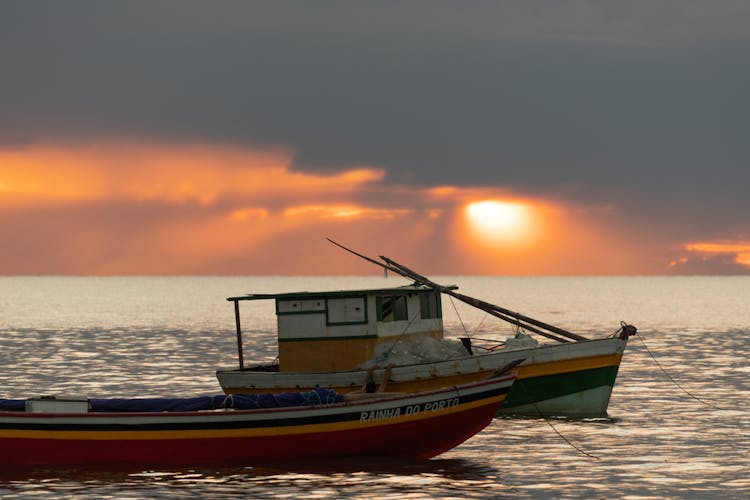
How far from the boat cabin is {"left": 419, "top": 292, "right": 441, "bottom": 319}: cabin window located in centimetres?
78

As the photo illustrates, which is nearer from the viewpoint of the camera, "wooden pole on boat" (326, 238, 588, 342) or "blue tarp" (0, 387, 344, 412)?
"blue tarp" (0, 387, 344, 412)

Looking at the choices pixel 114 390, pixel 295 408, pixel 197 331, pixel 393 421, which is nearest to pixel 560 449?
pixel 393 421

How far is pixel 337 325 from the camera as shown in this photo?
3478 centimetres

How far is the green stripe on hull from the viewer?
35781mm

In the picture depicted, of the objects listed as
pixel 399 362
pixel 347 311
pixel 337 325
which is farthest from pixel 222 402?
pixel 399 362

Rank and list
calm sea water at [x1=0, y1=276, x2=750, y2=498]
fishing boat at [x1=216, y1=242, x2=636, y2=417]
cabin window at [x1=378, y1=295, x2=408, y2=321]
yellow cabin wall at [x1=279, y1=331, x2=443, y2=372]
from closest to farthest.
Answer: calm sea water at [x1=0, y1=276, x2=750, y2=498], fishing boat at [x1=216, y1=242, x2=636, y2=417], yellow cabin wall at [x1=279, y1=331, x2=443, y2=372], cabin window at [x1=378, y1=295, x2=408, y2=321]

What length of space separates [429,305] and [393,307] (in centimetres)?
186

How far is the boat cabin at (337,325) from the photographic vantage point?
1361 inches

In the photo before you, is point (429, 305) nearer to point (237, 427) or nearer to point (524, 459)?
point (524, 459)

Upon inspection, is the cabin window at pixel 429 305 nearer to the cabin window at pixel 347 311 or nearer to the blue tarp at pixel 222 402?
the cabin window at pixel 347 311

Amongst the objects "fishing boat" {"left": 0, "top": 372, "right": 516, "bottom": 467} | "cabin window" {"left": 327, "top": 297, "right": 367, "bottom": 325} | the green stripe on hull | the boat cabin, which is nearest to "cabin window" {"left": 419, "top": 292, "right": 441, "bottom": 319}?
the boat cabin

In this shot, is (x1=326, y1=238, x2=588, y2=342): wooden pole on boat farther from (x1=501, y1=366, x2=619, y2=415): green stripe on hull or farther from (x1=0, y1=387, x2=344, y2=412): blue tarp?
(x1=0, y1=387, x2=344, y2=412): blue tarp

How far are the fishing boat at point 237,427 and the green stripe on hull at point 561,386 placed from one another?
810 cm

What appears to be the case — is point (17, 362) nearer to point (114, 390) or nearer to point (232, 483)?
point (114, 390)
